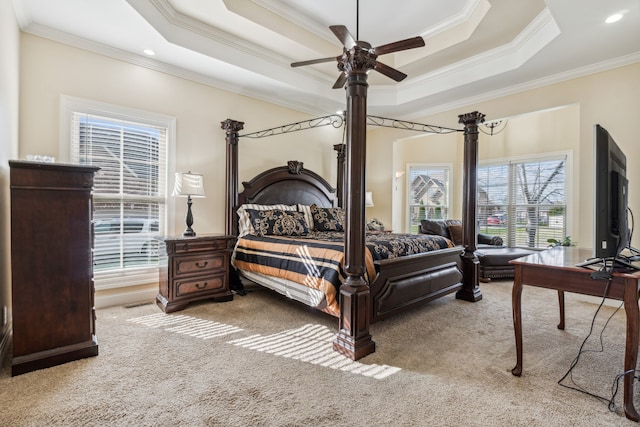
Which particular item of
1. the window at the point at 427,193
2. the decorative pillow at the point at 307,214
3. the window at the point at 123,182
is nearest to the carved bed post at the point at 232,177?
the window at the point at 123,182

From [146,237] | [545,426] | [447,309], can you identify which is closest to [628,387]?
[545,426]

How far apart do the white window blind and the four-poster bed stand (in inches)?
34.1

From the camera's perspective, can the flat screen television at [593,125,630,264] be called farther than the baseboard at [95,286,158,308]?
No

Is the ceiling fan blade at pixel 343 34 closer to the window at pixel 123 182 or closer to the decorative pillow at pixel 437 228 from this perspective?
the window at pixel 123 182

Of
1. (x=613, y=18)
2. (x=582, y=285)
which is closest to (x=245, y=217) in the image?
(x=582, y=285)

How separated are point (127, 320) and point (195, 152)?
211 centimetres

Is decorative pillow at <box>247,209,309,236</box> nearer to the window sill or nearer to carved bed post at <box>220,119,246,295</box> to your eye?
carved bed post at <box>220,119,246,295</box>

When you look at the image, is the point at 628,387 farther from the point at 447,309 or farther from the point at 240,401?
the point at 240,401

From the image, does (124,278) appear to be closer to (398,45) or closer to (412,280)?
(412,280)

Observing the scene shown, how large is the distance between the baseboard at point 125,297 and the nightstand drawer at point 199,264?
2.33 feet

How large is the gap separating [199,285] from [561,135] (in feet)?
21.1

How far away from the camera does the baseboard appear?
3279mm


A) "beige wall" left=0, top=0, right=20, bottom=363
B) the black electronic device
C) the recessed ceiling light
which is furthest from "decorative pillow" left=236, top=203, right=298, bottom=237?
the recessed ceiling light

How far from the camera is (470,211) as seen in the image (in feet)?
12.3
